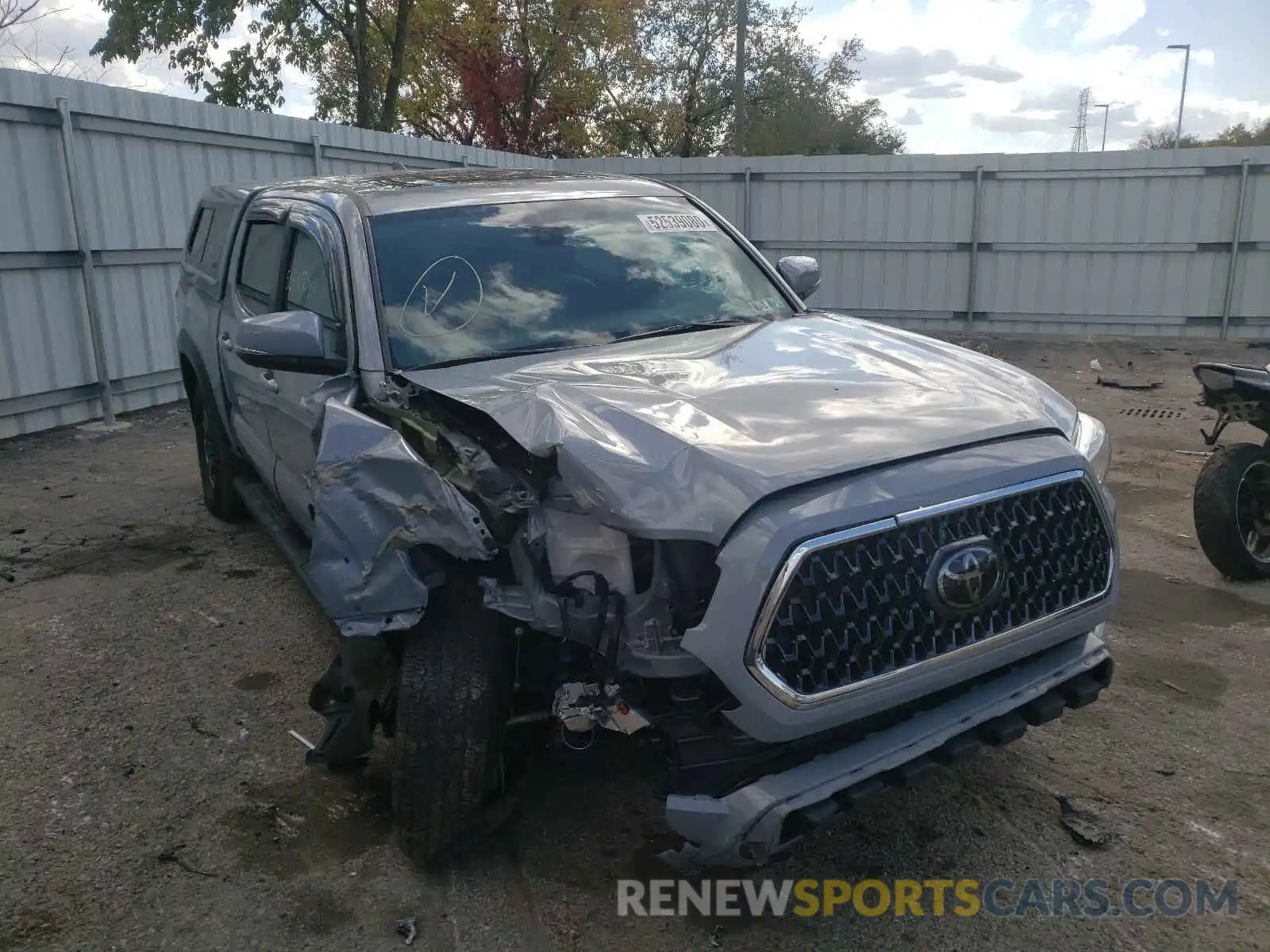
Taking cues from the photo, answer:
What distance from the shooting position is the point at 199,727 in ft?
12.2

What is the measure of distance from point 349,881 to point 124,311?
7.55 m

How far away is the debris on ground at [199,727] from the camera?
3.67 metres

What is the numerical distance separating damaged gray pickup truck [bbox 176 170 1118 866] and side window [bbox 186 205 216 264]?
2.77m

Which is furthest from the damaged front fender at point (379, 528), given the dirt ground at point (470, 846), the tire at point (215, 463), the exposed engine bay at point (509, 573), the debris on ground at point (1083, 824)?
the tire at point (215, 463)

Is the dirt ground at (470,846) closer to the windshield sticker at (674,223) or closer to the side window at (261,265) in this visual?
the side window at (261,265)

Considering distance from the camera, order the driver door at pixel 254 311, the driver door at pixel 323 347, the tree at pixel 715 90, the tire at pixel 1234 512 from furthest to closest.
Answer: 1. the tree at pixel 715 90
2. the tire at pixel 1234 512
3. the driver door at pixel 254 311
4. the driver door at pixel 323 347

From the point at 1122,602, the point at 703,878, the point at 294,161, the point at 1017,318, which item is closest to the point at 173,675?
the point at 703,878

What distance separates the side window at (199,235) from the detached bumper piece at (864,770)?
4888mm

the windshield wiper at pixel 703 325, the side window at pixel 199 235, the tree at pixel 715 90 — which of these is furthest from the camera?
the tree at pixel 715 90

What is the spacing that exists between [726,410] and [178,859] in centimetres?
207

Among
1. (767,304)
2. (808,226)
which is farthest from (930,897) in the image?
(808,226)

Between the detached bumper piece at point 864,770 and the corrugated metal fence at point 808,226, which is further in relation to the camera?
the corrugated metal fence at point 808,226

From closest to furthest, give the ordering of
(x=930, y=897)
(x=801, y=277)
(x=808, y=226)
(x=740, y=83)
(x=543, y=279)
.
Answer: (x=930, y=897) < (x=543, y=279) < (x=801, y=277) < (x=808, y=226) < (x=740, y=83)

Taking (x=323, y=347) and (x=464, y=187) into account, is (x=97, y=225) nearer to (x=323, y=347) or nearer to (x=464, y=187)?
(x=464, y=187)
